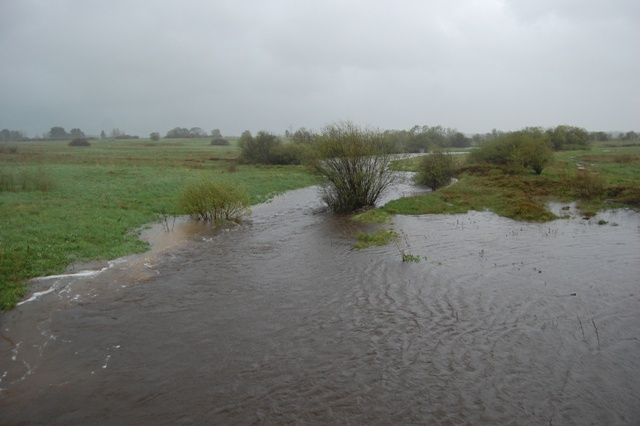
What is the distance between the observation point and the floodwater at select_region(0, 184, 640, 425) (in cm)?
779

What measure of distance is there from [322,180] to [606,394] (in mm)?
21105

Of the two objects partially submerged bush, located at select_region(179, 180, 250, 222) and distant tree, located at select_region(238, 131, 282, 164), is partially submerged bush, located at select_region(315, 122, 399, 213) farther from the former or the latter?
distant tree, located at select_region(238, 131, 282, 164)

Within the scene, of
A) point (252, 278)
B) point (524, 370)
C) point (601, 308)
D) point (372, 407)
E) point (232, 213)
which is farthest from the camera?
point (232, 213)

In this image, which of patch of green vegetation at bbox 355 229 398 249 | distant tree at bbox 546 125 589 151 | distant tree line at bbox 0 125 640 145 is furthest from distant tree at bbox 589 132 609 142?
patch of green vegetation at bbox 355 229 398 249

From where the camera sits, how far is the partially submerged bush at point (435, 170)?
3672 centimetres

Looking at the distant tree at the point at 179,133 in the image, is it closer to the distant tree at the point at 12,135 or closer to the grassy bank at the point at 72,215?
the distant tree at the point at 12,135

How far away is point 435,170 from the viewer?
36406 millimetres

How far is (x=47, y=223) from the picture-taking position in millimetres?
19625

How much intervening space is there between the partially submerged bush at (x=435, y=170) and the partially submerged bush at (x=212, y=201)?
62.7 ft

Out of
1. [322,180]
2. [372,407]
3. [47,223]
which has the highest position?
[322,180]

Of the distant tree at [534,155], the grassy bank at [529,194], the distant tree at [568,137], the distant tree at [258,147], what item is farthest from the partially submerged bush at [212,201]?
the distant tree at [568,137]

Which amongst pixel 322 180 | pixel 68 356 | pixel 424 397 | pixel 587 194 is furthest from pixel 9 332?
pixel 587 194

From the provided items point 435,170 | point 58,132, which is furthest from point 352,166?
point 58,132

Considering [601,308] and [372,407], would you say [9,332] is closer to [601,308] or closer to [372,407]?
[372,407]
